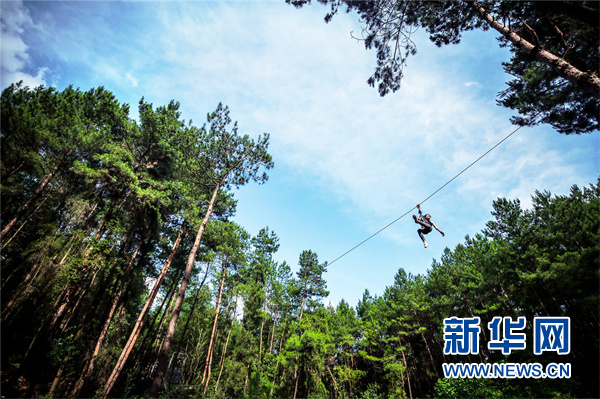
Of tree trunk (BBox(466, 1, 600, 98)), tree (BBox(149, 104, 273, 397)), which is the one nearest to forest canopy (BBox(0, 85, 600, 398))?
tree (BBox(149, 104, 273, 397))

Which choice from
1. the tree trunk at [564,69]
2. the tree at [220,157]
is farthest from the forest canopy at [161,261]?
the tree trunk at [564,69]

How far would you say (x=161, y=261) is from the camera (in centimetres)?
2134

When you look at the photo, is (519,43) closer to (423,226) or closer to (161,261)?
(423,226)

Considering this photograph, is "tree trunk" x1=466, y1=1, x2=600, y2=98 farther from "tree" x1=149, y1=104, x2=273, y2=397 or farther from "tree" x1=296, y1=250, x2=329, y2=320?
"tree" x1=296, y1=250, x2=329, y2=320

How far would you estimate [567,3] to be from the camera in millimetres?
4340

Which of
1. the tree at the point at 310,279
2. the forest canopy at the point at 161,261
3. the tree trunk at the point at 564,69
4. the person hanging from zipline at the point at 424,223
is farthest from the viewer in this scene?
the tree at the point at 310,279

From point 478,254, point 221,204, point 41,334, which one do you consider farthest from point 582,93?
point 41,334

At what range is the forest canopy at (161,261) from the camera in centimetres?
1140

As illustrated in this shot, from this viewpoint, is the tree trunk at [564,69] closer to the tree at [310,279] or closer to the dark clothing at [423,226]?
the dark clothing at [423,226]

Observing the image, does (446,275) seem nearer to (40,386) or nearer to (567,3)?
(567,3)

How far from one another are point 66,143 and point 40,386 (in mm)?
14025

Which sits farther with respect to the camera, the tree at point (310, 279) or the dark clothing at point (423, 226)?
the tree at point (310, 279)

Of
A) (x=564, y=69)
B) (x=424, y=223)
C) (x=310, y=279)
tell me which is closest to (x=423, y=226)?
(x=424, y=223)

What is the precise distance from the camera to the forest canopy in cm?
1140
